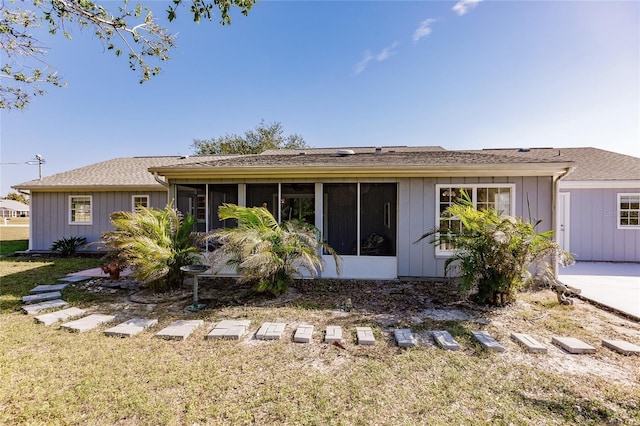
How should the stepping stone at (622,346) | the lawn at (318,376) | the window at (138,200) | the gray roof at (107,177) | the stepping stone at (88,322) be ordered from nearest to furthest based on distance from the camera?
the lawn at (318,376), the stepping stone at (622,346), the stepping stone at (88,322), the gray roof at (107,177), the window at (138,200)

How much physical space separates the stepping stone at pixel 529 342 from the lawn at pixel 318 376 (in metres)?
0.10

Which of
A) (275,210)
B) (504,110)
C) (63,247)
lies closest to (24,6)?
(275,210)

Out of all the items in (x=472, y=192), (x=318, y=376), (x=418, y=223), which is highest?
(x=472, y=192)

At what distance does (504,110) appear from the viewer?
9.63m

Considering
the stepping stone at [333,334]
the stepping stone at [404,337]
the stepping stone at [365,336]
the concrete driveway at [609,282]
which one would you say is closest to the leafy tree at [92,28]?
the stepping stone at [333,334]

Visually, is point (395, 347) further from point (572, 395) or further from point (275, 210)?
point (275, 210)

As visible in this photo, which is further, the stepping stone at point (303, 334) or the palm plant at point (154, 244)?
the palm plant at point (154, 244)

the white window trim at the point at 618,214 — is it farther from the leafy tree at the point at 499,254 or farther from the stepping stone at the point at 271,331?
the stepping stone at the point at 271,331

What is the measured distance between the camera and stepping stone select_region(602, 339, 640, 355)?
3.04 metres

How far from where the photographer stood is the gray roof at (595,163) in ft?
26.8

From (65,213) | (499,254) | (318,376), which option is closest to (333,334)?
(318,376)

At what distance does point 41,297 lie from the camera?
4816 millimetres

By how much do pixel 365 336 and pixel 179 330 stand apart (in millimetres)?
2337

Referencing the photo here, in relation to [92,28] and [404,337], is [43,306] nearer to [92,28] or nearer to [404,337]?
[92,28]
